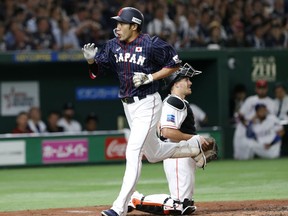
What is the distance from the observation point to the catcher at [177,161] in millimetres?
7906

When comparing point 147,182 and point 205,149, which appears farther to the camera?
point 147,182

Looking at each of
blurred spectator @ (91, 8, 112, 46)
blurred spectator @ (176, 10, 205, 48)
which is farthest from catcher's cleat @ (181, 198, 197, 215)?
blurred spectator @ (176, 10, 205, 48)

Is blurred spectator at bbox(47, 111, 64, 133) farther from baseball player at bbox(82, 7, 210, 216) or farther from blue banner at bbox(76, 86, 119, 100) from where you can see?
baseball player at bbox(82, 7, 210, 216)

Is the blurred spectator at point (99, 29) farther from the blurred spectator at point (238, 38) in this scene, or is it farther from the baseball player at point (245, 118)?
the baseball player at point (245, 118)

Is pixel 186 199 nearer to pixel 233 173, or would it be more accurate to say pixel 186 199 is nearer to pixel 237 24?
pixel 233 173

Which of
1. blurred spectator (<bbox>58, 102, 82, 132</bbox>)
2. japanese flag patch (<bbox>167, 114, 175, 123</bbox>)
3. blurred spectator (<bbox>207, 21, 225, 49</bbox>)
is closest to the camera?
japanese flag patch (<bbox>167, 114, 175, 123</bbox>)

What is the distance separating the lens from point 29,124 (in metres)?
15.9

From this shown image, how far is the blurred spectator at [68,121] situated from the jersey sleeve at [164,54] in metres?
8.71

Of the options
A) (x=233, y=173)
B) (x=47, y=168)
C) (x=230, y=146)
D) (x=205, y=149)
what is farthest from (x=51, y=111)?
(x=205, y=149)

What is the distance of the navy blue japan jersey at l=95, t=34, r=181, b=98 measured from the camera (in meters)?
7.72

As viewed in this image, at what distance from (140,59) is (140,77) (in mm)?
267

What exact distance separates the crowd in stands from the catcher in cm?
747

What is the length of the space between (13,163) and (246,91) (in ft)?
17.0

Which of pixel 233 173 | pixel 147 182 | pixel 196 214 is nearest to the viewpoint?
pixel 196 214
